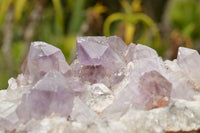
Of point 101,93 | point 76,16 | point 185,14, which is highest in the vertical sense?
point 101,93

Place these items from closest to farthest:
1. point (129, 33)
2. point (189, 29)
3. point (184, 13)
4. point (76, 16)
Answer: point (129, 33), point (189, 29), point (184, 13), point (76, 16)

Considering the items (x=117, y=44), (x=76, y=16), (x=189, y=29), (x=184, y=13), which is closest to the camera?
(x=117, y=44)

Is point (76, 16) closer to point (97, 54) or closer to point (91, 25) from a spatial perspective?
point (91, 25)

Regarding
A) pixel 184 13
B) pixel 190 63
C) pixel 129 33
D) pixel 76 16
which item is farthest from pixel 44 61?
pixel 76 16

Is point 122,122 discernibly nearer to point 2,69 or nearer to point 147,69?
point 147,69

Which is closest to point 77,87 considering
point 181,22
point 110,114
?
point 110,114

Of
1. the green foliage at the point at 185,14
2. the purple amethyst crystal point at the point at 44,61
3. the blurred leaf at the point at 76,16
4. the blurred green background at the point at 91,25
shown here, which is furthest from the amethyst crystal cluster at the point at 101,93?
the blurred leaf at the point at 76,16

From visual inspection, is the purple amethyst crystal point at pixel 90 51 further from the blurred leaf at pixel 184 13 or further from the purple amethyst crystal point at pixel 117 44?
the blurred leaf at pixel 184 13
